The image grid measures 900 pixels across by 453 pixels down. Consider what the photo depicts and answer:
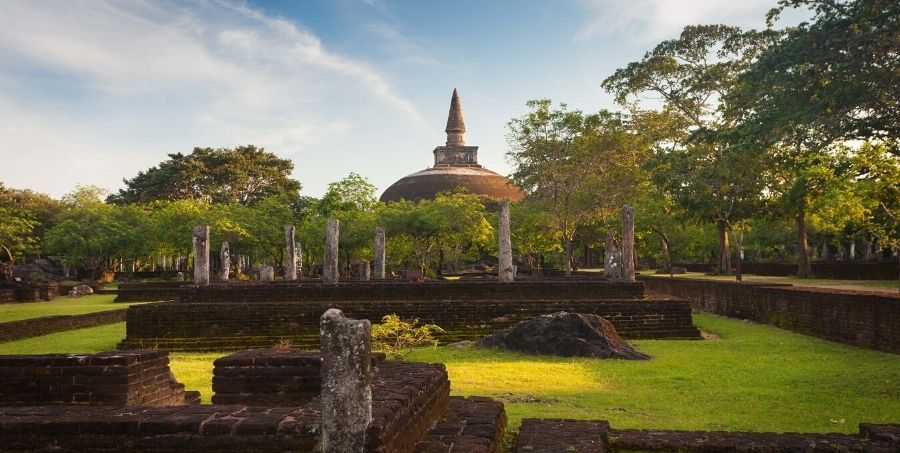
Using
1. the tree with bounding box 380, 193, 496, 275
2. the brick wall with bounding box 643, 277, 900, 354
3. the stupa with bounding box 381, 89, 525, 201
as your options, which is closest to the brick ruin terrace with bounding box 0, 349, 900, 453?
the brick wall with bounding box 643, 277, 900, 354

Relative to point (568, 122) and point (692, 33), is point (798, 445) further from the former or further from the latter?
point (692, 33)

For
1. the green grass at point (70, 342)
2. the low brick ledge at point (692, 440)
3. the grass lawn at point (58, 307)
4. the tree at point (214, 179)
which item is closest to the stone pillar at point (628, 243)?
the green grass at point (70, 342)

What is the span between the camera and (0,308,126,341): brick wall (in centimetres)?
1452

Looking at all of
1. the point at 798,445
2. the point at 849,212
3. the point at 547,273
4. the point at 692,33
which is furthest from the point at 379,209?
the point at 798,445

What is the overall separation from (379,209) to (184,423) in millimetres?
33391

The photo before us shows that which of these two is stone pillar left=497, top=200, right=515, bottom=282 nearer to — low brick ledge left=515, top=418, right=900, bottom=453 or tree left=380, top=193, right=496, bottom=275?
low brick ledge left=515, top=418, right=900, bottom=453

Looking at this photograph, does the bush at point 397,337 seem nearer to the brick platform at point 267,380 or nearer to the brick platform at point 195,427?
the brick platform at point 267,380

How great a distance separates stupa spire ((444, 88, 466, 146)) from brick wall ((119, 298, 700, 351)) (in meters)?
64.8

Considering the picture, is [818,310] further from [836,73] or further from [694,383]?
[694,383]

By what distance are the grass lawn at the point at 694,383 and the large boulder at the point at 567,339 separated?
37 centimetres

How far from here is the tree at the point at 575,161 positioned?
29.2 m

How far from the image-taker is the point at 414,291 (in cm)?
1775

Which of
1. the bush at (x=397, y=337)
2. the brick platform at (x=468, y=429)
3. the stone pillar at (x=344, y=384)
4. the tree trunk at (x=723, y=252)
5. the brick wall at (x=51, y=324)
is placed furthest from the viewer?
the tree trunk at (x=723, y=252)

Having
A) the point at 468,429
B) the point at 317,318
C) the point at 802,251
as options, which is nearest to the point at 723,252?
the point at 802,251
